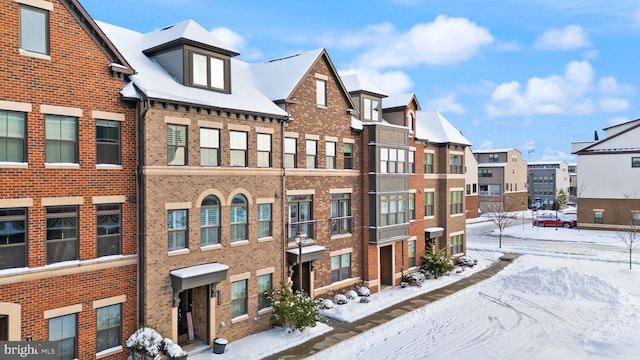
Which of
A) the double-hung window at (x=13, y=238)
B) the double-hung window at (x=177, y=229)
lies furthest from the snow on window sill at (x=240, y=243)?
the double-hung window at (x=13, y=238)

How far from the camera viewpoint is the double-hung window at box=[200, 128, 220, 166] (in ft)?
58.2

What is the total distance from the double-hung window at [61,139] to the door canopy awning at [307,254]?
35.0 feet

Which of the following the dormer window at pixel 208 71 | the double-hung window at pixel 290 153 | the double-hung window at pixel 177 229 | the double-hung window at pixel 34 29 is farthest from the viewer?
the double-hung window at pixel 290 153

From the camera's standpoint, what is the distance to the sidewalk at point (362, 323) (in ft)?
57.5

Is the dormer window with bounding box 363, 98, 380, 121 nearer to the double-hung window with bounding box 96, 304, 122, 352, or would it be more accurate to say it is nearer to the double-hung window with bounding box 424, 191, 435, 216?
the double-hung window with bounding box 424, 191, 435, 216

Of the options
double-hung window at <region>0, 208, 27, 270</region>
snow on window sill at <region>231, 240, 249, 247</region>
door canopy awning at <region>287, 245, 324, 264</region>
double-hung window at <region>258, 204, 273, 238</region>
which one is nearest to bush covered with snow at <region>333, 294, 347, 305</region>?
door canopy awning at <region>287, 245, 324, 264</region>

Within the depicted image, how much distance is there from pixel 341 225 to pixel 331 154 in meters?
4.19

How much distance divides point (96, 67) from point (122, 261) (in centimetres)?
683

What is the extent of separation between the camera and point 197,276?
16500mm

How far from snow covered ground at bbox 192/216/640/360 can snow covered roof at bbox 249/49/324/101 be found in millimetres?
11677

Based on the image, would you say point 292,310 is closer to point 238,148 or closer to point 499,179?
point 238,148

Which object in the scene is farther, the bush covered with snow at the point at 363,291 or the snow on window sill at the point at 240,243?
the bush covered with snow at the point at 363,291

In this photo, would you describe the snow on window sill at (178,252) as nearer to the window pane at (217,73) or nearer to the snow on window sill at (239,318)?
the snow on window sill at (239,318)

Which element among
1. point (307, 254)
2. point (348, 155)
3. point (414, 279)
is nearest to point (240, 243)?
point (307, 254)
